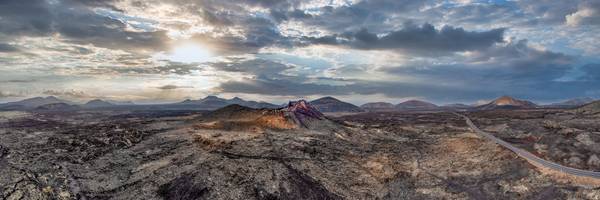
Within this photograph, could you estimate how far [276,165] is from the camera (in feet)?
174

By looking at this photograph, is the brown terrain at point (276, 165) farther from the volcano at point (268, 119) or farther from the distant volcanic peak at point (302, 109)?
the distant volcanic peak at point (302, 109)

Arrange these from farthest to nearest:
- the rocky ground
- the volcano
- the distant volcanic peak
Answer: the distant volcanic peak, the volcano, the rocky ground

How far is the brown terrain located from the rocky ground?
133 mm

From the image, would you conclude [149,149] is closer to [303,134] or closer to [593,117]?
[303,134]

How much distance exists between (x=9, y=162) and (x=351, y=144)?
5197 centimetres

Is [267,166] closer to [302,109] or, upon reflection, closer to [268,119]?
[268,119]

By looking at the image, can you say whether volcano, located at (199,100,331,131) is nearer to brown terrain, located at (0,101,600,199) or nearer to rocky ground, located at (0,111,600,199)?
brown terrain, located at (0,101,600,199)

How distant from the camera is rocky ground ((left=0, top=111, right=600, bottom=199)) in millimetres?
44125

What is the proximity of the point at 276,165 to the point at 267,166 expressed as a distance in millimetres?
1391

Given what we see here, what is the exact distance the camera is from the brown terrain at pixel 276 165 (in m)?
44.2

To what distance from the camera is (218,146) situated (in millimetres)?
62094

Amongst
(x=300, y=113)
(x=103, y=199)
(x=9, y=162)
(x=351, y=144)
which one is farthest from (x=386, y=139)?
(x=9, y=162)

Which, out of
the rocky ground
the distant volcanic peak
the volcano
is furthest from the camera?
the distant volcanic peak

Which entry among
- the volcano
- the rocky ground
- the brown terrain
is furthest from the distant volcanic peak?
the rocky ground
